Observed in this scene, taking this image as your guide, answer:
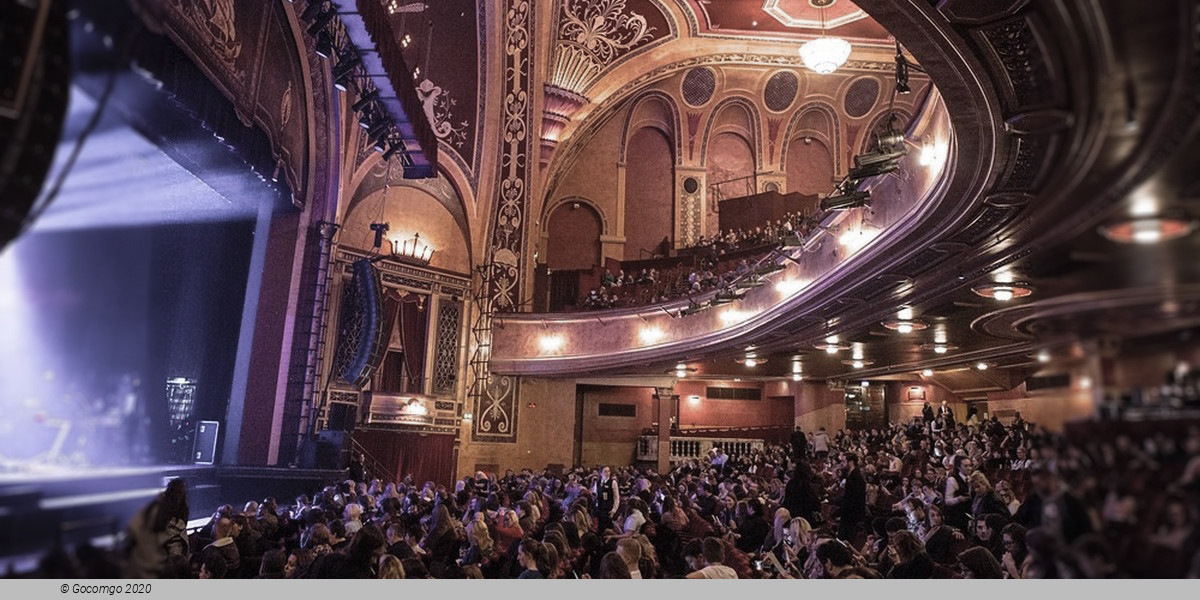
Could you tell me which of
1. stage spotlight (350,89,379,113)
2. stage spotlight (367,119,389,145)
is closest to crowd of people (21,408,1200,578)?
stage spotlight (367,119,389,145)

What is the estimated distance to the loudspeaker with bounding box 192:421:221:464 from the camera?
9.71m

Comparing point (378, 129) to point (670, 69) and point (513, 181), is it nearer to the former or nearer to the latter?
point (513, 181)

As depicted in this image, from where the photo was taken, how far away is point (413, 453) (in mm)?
14789

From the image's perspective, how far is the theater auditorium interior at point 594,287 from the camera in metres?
1.02

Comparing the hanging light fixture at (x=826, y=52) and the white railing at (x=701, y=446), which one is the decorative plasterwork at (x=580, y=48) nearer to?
the hanging light fixture at (x=826, y=52)

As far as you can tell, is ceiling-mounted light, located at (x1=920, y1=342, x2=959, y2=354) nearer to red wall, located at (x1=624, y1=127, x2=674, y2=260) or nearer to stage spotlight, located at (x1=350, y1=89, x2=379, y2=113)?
red wall, located at (x1=624, y1=127, x2=674, y2=260)

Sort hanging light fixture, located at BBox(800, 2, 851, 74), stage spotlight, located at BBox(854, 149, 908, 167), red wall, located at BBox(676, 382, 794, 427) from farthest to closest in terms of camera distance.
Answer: red wall, located at BBox(676, 382, 794, 427), hanging light fixture, located at BBox(800, 2, 851, 74), stage spotlight, located at BBox(854, 149, 908, 167)

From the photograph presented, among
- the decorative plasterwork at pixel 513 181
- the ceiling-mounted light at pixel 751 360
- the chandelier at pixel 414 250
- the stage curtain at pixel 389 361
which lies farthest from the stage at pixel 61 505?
the decorative plasterwork at pixel 513 181

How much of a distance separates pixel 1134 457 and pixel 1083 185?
1.21 ft

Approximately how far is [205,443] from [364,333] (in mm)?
3086

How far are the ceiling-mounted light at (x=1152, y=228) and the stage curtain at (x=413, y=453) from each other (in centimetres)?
1388

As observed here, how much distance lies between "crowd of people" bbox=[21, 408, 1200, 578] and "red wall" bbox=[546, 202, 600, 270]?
858 centimetres

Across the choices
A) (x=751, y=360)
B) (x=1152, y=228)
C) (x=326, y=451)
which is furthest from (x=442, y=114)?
(x=1152, y=228)

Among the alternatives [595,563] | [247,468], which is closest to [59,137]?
[595,563]
